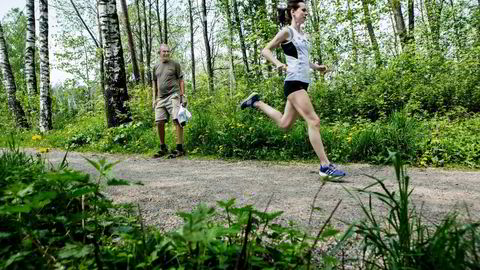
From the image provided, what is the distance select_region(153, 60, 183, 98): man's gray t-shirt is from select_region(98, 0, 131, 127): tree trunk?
7.48 ft

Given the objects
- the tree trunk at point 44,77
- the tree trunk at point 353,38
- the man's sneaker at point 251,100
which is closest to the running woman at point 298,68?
the man's sneaker at point 251,100

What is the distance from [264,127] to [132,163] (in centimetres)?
240

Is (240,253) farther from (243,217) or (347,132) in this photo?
(347,132)

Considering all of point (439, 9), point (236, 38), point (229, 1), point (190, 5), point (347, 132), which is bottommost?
point (347, 132)

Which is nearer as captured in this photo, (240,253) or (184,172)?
(240,253)

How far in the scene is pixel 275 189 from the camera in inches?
143

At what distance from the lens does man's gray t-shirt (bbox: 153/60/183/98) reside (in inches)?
278

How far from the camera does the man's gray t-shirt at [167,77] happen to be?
7.05 meters

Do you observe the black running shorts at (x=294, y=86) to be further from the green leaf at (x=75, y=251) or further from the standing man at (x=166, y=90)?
the green leaf at (x=75, y=251)

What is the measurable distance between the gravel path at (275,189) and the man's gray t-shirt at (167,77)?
6.70ft

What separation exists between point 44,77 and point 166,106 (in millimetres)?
8872

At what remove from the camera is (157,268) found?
1302 mm

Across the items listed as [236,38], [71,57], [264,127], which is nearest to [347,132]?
[264,127]

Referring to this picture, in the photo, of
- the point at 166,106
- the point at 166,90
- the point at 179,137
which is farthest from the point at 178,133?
the point at 166,90
